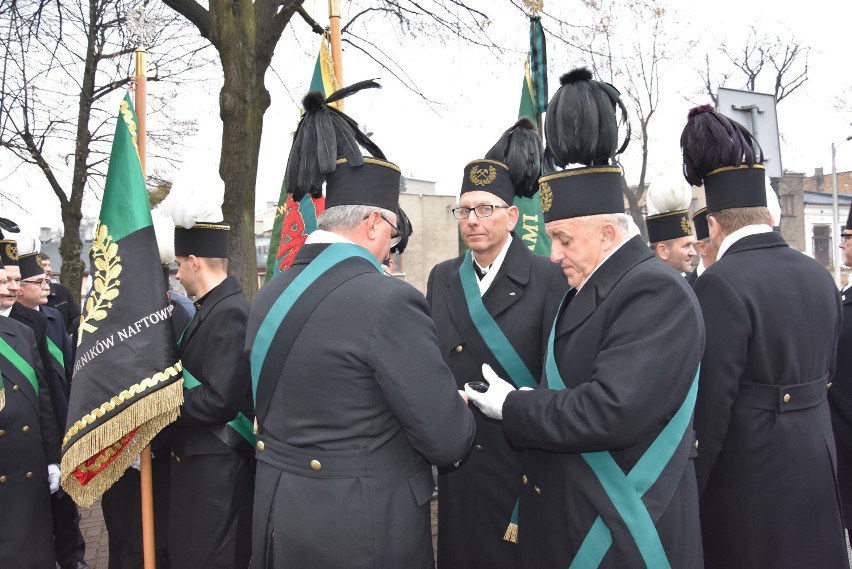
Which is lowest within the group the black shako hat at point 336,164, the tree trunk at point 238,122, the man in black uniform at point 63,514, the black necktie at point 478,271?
the man in black uniform at point 63,514

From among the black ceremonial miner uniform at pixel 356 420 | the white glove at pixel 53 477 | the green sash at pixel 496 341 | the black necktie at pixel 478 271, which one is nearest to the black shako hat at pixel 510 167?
the black necktie at pixel 478 271

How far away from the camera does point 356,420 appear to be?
2346 mm

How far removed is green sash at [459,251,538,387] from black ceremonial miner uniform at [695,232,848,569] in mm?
786

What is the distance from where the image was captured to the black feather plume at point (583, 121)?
249cm

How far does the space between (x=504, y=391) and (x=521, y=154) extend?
1.68 metres

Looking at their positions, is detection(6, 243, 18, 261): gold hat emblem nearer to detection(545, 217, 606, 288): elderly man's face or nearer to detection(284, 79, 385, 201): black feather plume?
detection(284, 79, 385, 201): black feather plume

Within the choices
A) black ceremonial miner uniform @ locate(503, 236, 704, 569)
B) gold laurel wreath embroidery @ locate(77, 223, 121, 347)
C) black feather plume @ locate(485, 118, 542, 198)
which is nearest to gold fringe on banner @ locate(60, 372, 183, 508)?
gold laurel wreath embroidery @ locate(77, 223, 121, 347)

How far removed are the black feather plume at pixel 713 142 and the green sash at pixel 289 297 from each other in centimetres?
171

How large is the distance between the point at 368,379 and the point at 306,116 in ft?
3.59

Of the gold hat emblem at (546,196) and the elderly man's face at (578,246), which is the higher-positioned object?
the gold hat emblem at (546,196)

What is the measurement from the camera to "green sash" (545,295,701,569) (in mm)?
2230

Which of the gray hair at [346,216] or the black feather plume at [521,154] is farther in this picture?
the black feather plume at [521,154]

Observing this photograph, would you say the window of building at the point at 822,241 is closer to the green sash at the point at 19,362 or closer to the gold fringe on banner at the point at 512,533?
the gold fringe on banner at the point at 512,533

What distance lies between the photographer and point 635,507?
2234mm
